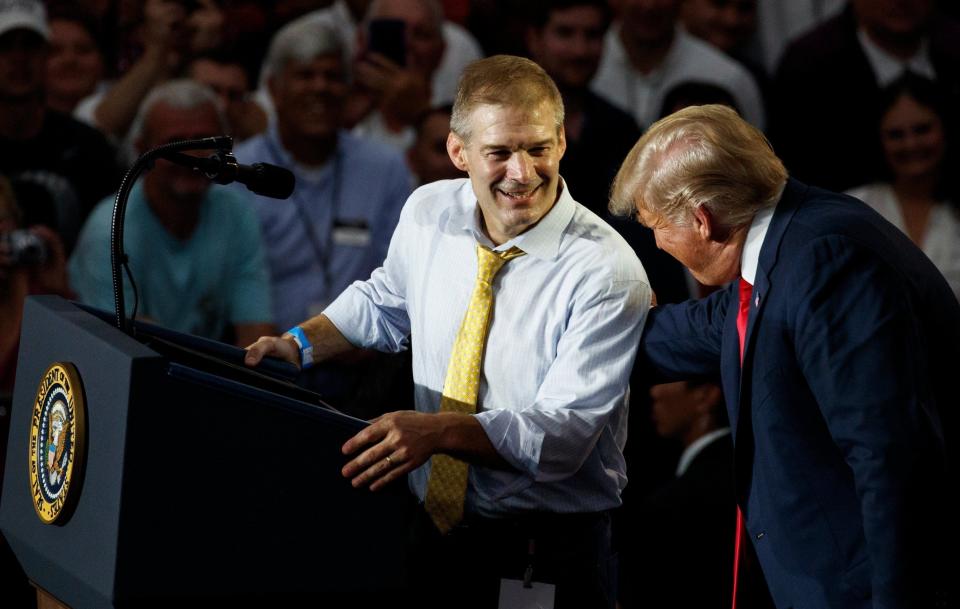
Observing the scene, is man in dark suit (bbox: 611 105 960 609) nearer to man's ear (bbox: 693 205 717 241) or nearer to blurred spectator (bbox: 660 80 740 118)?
man's ear (bbox: 693 205 717 241)

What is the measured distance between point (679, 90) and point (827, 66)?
736 mm

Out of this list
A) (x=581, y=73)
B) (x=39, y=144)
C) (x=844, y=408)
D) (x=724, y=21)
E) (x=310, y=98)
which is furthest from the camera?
(x=724, y=21)

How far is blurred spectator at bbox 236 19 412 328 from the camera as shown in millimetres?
4539

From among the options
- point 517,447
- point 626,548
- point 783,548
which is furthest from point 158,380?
point 626,548

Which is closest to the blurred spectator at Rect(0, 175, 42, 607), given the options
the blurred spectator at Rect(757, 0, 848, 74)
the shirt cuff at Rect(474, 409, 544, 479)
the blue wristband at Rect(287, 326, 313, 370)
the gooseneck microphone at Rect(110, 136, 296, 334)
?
the blue wristband at Rect(287, 326, 313, 370)

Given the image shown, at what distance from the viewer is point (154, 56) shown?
196 inches

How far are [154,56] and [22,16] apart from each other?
53 centimetres

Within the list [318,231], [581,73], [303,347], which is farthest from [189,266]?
[303,347]

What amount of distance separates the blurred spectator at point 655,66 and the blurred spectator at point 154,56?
152cm

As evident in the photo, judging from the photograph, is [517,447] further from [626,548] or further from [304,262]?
[304,262]

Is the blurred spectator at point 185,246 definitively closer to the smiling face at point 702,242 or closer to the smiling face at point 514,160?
the smiling face at point 514,160

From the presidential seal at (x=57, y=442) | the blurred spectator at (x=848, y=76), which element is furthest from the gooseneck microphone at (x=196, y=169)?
the blurred spectator at (x=848, y=76)

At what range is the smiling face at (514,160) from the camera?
2219 mm

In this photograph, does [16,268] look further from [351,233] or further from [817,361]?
[817,361]
